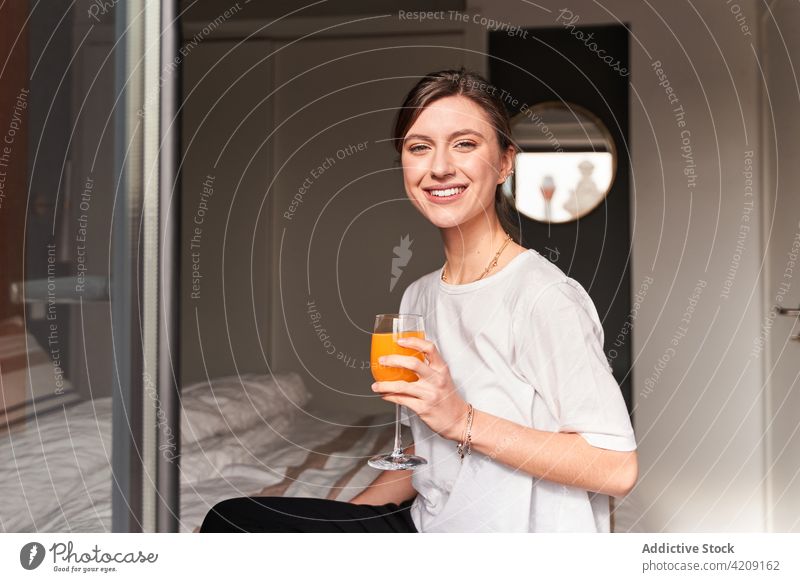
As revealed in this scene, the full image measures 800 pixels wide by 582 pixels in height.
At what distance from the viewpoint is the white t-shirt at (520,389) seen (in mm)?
922

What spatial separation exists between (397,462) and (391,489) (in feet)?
0.57

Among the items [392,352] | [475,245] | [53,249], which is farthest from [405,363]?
[53,249]

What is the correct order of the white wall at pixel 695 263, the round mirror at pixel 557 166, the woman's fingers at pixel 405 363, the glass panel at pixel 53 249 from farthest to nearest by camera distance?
the round mirror at pixel 557 166, the white wall at pixel 695 263, the glass panel at pixel 53 249, the woman's fingers at pixel 405 363

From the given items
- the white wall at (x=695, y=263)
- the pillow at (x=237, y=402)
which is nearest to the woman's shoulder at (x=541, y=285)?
the pillow at (x=237, y=402)

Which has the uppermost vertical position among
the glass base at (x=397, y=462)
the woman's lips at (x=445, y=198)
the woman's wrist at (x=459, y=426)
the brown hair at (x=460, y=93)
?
the brown hair at (x=460, y=93)

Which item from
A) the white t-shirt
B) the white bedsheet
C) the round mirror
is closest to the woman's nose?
the white t-shirt

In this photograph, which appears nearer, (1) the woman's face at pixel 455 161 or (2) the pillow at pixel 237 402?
(1) the woman's face at pixel 455 161

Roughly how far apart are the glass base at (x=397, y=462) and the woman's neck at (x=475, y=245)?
25 centimetres

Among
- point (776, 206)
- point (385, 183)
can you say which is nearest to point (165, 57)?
point (385, 183)

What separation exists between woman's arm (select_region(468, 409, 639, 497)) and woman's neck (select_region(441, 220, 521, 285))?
0.21 meters

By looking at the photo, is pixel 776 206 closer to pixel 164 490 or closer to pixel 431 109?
pixel 431 109

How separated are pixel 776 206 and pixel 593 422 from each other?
3.66 ft

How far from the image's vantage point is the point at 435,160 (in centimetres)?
106

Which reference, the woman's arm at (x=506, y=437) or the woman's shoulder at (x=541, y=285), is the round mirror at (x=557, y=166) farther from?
the woman's arm at (x=506, y=437)
